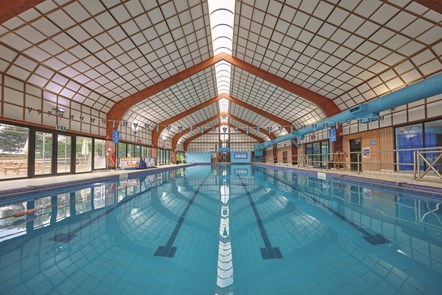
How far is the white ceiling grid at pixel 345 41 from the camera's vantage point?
7758 mm

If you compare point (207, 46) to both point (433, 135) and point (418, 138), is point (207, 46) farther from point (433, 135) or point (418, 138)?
point (433, 135)

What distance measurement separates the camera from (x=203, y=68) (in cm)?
1479

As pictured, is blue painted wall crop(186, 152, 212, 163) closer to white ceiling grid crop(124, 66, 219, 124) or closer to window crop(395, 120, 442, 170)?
white ceiling grid crop(124, 66, 219, 124)

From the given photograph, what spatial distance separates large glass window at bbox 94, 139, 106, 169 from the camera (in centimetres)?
1416

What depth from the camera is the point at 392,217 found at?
3877 mm

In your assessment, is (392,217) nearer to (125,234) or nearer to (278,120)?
(125,234)

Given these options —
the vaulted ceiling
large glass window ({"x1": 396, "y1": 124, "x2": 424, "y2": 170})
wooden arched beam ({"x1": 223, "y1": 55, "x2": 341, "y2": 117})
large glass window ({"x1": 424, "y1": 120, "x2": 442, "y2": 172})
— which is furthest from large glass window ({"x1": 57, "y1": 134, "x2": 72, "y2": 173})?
large glass window ({"x1": 424, "y1": 120, "x2": 442, "y2": 172})

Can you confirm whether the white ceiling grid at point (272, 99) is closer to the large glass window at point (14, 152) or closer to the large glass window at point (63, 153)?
the large glass window at point (63, 153)

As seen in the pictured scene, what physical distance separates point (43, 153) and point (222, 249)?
1178 centimetres

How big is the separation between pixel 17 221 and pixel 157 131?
19677 mm

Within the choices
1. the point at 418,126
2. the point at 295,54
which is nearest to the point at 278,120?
the point at 295,54

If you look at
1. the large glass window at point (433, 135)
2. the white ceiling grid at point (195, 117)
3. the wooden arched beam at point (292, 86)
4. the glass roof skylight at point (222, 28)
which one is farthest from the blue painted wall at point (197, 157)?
the large glass window at point (433, 135)

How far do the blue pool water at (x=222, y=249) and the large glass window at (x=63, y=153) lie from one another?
7.60 meters

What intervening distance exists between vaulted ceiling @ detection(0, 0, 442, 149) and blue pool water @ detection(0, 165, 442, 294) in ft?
18.3
